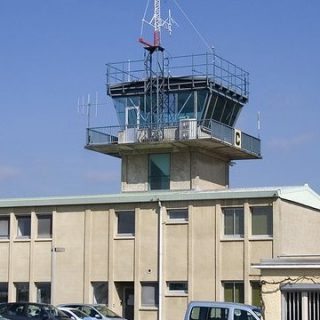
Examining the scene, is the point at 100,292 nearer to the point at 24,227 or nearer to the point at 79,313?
the point at 24,227

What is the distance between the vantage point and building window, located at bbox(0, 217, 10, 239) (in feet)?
151

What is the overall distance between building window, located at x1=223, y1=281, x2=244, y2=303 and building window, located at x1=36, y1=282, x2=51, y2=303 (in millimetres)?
9637

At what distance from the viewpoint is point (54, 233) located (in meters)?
44.8

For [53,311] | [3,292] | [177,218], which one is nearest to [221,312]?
[53,311]

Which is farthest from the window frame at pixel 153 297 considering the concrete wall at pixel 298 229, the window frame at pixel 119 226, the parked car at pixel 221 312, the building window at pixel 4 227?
the parked car at pixel 221 312

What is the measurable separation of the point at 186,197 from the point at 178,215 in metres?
1.03

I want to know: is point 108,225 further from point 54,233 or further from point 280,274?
point 280,274

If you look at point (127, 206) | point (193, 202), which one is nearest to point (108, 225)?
point (127, 206)

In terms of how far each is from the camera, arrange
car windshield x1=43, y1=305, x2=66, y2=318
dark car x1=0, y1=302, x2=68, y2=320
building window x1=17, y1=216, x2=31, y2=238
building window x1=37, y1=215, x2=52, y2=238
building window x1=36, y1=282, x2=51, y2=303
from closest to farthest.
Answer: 1. dark car x1=0, y1=302, x2=68, y2=320
2. car windshield x1=43, y1=305, x2=66, y2=318
3. building window x1=36, y1=282, x2=51, y2=303
4. building window x1=37, y1=215, x2=52, y2=238
5. building window x1=17, y1=216, x2=31, y2=238

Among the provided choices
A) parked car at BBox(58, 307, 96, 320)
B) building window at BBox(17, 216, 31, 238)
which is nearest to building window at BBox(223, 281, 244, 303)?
parked car at BBox(58, 307, 96, 320)

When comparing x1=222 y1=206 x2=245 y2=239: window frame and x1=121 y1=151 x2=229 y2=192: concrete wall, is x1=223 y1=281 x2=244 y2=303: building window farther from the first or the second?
x1=121 y1=151 x2=229 y2=192: concrete wall

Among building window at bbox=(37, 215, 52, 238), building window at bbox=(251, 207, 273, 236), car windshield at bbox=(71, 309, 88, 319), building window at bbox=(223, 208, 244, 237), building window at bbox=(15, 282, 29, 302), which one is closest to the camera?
car windshield at bbox=(71, 309, 88, 319)

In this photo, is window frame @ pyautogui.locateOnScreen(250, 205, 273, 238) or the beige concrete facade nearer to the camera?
window frame @ pyautogui.locateOnScreen(250, 205, 273, 238)

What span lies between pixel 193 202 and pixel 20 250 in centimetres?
987
